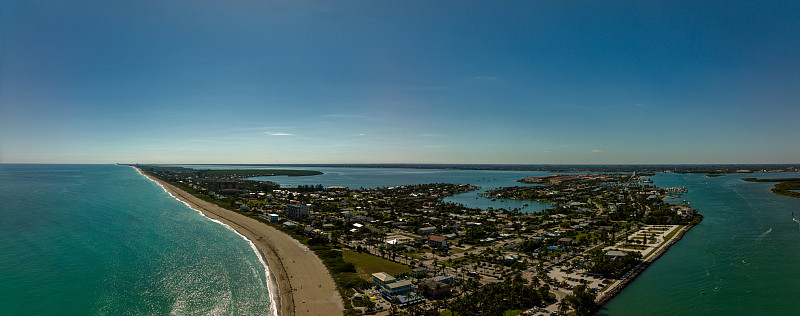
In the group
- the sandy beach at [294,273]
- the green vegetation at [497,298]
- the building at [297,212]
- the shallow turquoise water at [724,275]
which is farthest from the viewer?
the building at [297,212]

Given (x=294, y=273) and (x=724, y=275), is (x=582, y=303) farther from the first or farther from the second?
(x=294, y=273)

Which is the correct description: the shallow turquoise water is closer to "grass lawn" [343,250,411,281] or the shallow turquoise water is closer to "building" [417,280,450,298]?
"building" [417,280,450,298]

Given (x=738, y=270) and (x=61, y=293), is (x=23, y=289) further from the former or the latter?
(x=738, y=270)

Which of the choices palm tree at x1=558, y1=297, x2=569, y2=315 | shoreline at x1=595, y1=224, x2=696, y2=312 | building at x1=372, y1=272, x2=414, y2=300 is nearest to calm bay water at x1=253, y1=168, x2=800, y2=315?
shoreline at x1=595, y1=224, x2=696, y2=312

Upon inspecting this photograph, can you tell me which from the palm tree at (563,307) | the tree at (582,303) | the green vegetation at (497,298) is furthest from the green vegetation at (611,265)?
the palm tree at (563,307)

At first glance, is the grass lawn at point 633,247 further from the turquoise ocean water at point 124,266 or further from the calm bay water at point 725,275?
the turquoise ocean water at point 124,266

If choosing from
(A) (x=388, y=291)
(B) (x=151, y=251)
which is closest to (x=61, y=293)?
(B) (x=151, y=251)

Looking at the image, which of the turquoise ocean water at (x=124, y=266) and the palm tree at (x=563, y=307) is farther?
the turquoise ocean water at (x=124, y=266)
